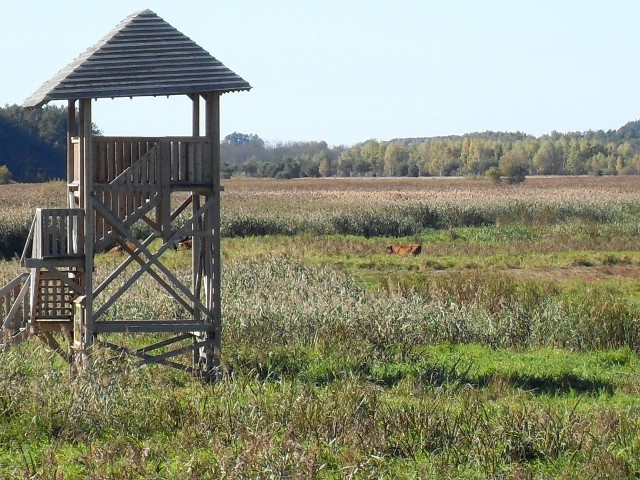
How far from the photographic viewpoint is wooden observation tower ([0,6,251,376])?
46.3ft

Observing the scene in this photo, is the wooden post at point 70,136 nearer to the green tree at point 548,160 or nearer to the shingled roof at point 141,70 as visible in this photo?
the shingled roof at point 141,70

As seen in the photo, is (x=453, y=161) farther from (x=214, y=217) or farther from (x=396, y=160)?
(x=214, y=217)

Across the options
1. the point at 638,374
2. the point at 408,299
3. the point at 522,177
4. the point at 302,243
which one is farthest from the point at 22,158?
the point at 638,374

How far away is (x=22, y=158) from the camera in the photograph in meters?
96.1

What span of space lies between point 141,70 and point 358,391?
531cm

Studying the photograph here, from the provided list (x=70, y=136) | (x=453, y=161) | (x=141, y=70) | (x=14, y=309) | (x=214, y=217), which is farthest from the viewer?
(x=453, y=161)

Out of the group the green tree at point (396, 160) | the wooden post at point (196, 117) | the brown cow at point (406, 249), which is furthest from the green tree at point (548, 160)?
the wooden post at point (196, 117)

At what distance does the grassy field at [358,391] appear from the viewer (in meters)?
9.76

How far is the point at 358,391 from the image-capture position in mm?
11344

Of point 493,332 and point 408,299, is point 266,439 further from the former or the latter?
point 408,299

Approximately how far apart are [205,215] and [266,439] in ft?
20.7

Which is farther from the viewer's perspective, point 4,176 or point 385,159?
point 385,159

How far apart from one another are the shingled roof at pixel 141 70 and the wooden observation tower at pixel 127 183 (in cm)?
1

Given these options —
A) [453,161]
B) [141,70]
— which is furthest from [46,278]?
[453,161]
